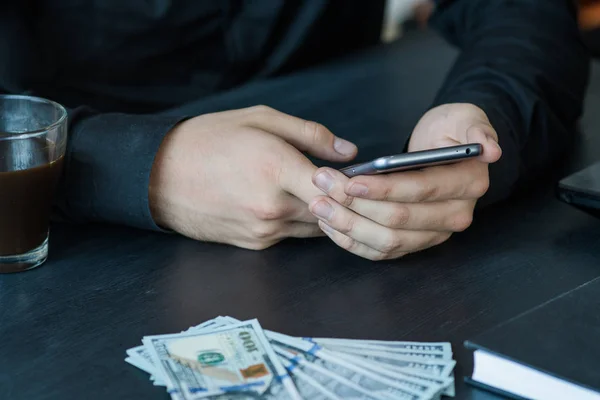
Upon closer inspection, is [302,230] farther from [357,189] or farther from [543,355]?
[543,355]

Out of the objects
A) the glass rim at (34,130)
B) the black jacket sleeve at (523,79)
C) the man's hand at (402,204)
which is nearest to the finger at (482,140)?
the man's hand at (402,204)

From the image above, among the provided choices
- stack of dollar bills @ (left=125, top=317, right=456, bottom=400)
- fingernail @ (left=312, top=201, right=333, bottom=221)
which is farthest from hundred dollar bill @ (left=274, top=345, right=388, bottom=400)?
fingernail @ (left=312, top=201, right=333, bottom=221)

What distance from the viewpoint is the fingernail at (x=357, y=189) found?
1008 mm

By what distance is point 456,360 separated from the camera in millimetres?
856

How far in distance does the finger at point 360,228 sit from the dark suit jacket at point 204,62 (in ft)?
0.85

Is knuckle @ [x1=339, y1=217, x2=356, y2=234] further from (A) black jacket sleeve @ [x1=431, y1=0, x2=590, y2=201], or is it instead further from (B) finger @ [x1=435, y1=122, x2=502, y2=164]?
(A) black jacket sleeve @ [x1=431, y1=0, x2=590, y2=201]

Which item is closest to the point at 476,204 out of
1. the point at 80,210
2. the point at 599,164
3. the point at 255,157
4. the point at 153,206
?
the point at 599,164

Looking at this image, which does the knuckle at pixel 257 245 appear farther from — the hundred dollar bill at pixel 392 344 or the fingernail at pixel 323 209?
the hundred dollar bill at pixel 392 344

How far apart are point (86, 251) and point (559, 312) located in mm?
622

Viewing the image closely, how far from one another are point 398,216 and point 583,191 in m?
0.30

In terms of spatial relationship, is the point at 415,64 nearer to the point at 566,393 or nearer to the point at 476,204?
the point at 476,204

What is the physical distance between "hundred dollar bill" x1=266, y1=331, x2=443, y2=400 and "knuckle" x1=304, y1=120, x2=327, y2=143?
1.21ft

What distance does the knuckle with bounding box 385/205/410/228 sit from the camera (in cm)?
104

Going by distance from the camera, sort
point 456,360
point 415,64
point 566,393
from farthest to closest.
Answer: point 415,64
point 456,360
point 566,393
